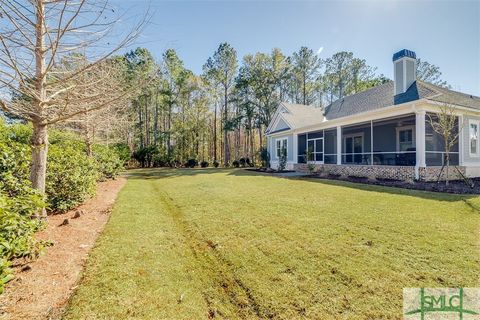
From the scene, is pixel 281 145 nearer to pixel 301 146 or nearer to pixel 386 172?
pixel 301 146

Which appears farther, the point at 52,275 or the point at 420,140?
the point at 420,140

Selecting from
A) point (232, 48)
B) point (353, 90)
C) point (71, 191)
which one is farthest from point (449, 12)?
point (353, 90)

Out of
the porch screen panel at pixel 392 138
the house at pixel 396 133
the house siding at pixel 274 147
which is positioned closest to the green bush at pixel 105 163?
the house at pixel 396 133

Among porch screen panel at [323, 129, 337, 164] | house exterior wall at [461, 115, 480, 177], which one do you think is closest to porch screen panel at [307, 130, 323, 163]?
porch screen panel at [323, 129, 337, 164]

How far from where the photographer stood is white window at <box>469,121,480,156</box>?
1187 cm

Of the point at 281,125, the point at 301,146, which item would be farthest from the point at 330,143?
the point at 281,125

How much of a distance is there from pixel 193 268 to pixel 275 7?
9867 millimetres

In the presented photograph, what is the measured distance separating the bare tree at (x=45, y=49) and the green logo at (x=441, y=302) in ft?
14.9

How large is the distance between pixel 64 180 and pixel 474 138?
17.4 meters

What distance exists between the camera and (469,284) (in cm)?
249

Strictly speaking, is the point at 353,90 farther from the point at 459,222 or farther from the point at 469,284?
the point at 469,284

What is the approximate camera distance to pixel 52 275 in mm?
2807

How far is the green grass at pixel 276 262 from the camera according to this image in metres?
2.23

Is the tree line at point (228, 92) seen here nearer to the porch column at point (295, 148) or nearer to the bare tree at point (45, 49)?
the porch column at point (295, 148)
